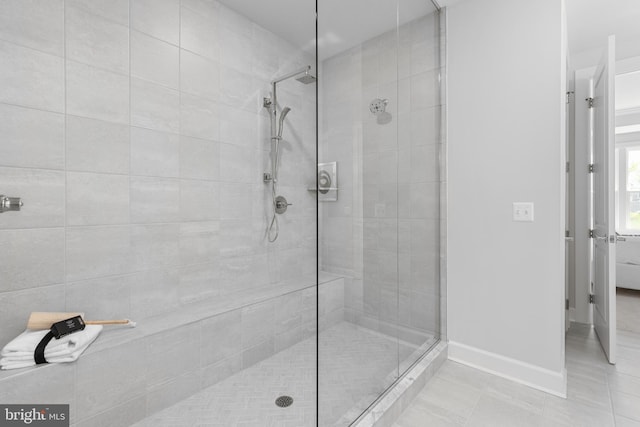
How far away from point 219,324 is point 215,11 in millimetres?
2144

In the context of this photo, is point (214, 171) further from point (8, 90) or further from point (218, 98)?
point (8, 90)

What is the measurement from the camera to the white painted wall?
1.86 meters

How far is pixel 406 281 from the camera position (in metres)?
1.92

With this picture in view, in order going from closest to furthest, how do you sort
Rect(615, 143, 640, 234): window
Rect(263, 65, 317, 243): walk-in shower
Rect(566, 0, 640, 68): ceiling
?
1. Rect(566, 0, 640, 68): ceiling
2. Rect(263, 65, 317, 243): walk-in shower
3. Rect(615, 143, 640, 234): window

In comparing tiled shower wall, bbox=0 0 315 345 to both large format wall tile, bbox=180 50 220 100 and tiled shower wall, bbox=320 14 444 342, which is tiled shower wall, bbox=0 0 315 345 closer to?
large format wall tile, bbox=180 50 220 100

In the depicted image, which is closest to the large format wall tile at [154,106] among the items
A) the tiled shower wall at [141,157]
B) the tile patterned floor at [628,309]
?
the tiled shower wall at [141,157]

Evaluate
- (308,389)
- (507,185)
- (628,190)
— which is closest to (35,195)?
(308,389)

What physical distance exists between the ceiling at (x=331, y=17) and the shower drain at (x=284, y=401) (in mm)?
1713

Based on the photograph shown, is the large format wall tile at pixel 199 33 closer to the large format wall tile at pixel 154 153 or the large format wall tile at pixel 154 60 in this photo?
the large format wall tile at pixel 154 60

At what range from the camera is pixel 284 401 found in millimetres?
1678

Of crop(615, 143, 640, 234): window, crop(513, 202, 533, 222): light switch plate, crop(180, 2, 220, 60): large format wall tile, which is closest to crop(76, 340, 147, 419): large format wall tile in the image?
crop(180, 2, 220, 60): large format wall tile

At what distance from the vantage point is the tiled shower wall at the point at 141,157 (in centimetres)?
147

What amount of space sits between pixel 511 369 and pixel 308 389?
1.30 metres

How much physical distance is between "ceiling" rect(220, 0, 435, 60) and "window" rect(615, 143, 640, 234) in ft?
16.8
